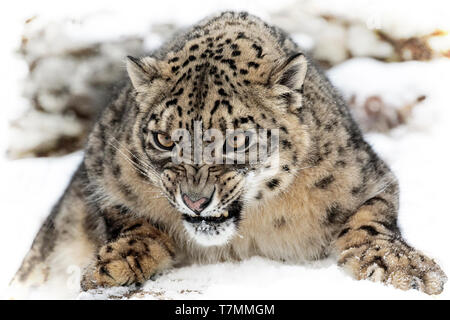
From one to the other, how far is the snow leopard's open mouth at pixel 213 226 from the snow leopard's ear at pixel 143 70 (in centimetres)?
104

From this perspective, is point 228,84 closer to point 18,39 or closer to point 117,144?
point 117,144

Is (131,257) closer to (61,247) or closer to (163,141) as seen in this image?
(163,141)

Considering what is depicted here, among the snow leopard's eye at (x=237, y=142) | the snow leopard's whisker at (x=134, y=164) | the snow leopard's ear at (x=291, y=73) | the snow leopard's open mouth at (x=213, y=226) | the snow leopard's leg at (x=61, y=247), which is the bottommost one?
the snow leopard's leg at (x=61, y=247)

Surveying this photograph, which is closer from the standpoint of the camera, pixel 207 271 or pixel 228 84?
pixel 228 84

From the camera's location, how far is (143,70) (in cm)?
502

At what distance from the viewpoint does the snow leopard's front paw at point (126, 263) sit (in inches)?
192

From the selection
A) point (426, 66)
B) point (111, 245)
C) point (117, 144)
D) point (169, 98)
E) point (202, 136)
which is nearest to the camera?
point (202, 136)

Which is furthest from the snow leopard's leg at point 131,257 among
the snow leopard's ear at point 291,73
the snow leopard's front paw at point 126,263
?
the snow leopard's ear at point 291,73

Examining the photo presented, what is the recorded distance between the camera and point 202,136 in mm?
4445

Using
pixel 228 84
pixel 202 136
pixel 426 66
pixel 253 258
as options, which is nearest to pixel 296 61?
pixel 228 84

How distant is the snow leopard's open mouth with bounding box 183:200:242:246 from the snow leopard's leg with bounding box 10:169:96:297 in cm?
173

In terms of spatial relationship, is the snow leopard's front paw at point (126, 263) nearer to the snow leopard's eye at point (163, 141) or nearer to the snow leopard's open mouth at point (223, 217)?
the snow leopard's open mouth at point (223, 217)

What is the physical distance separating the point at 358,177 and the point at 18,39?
19.4 feet

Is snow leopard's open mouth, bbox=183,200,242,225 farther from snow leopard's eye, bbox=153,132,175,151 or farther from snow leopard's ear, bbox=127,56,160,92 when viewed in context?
snow leopard's ear, bbox=127,56,160,92
